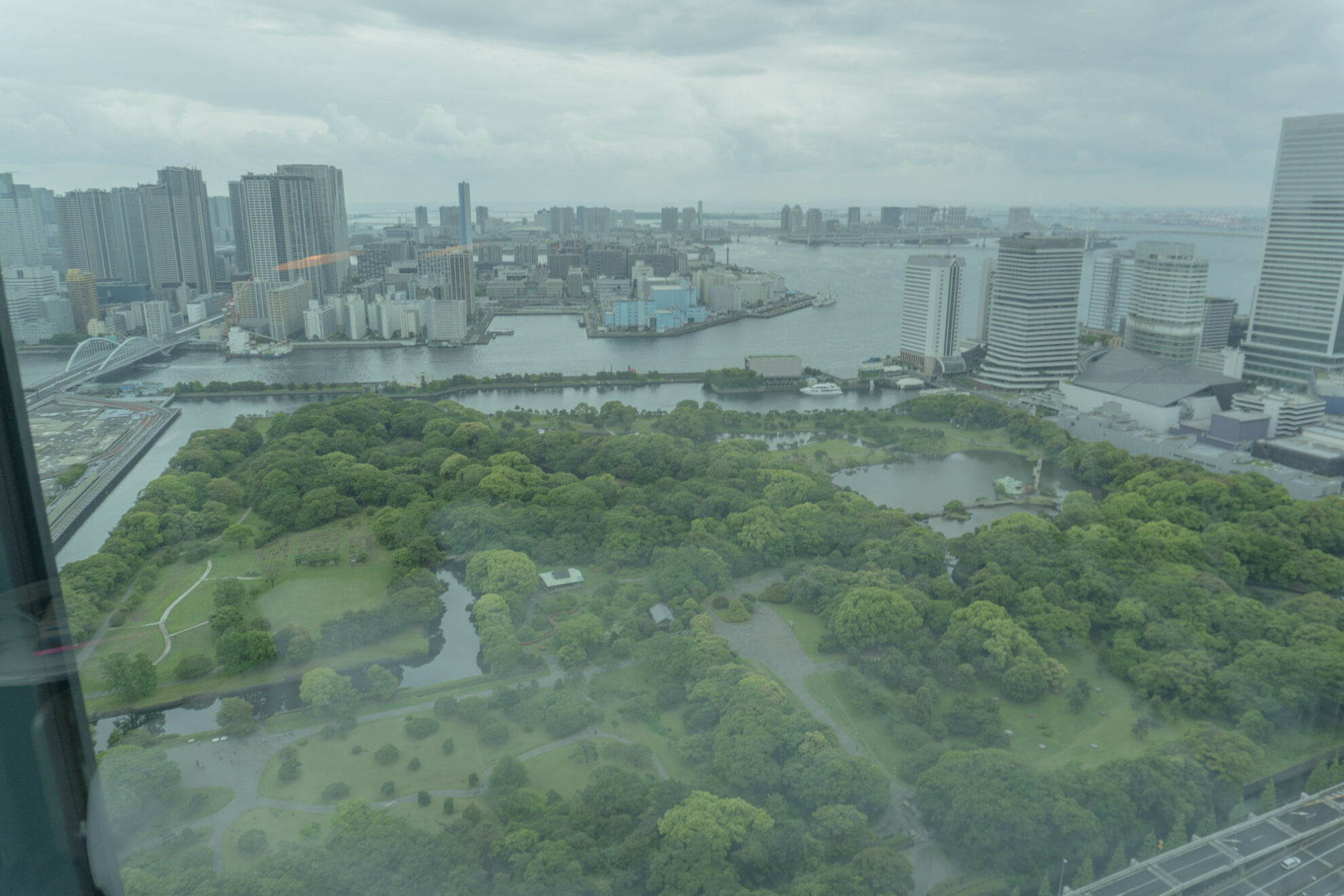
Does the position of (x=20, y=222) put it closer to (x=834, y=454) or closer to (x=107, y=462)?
(x=107, y=462)

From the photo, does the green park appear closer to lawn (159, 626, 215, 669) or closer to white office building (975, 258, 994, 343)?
lawn (159, 626, 215, 669)

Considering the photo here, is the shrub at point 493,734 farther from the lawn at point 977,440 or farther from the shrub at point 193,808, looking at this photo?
the lawn at point 977,440

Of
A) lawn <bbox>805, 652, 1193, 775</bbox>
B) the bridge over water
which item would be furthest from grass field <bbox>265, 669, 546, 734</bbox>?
the bridge over water

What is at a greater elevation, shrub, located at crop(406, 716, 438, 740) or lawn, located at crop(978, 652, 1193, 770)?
shrub, located at crop(406, 716, 438, 740)

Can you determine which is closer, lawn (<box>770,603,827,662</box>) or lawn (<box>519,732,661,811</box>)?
lawn (<box>519,732,661,811</box>)

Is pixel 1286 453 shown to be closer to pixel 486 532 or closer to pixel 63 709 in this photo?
pixel 486 532

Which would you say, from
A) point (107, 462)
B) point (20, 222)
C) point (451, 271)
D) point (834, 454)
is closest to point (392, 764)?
point (107, 462)

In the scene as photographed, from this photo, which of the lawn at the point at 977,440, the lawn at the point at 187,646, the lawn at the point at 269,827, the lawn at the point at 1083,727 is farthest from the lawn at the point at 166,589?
the lawn at the point at 977,440
